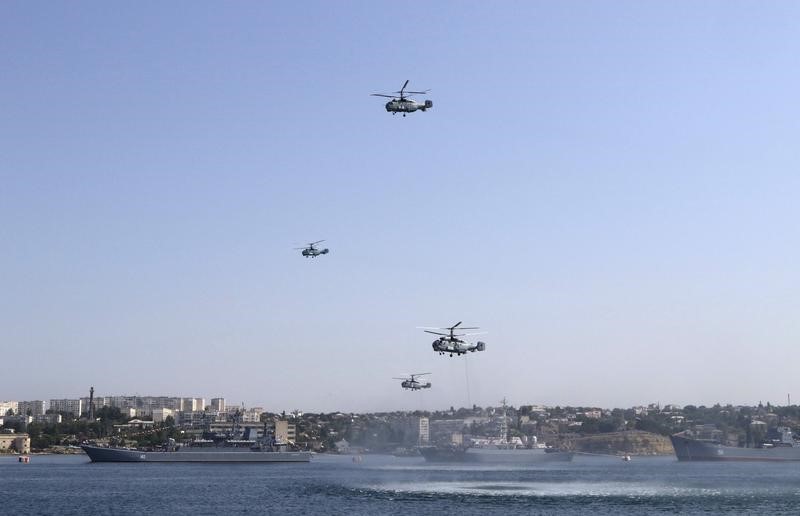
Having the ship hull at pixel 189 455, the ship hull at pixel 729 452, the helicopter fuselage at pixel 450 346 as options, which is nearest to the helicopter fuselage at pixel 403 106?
the helicopter fuselage at pixel 450 346

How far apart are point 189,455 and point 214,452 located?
4.52 m

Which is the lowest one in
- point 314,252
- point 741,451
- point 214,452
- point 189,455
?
point 189,455

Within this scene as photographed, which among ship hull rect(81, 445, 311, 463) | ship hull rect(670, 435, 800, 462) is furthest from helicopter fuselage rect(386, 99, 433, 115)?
ship hull rect(670, 435, 800, 462)

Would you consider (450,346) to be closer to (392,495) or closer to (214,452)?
(392,495)

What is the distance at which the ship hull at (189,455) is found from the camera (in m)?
178

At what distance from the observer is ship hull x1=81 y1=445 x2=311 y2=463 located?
178125mm

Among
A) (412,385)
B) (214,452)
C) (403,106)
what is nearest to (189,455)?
(214,452)

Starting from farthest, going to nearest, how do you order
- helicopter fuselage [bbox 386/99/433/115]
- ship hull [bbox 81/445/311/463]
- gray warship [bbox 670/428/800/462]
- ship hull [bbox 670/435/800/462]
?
gray warship [bbox 670/428/800/462], ship hull [bbox 670/435/800/462], ship hull [bbox 81/445/311/463], helicopter fuselage [bbox 386/99/433/115]

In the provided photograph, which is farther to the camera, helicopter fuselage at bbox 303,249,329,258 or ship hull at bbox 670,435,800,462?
ship hull at bbox 670,435,800,462

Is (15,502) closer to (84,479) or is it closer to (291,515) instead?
(291,515)

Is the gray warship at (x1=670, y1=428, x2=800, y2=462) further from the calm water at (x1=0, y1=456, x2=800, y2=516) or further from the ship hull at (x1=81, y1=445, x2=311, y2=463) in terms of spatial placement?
the ship hull at (x1=81, y1=445, x2=311, y2=463)

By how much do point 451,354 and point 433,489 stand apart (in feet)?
81.8

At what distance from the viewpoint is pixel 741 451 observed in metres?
189

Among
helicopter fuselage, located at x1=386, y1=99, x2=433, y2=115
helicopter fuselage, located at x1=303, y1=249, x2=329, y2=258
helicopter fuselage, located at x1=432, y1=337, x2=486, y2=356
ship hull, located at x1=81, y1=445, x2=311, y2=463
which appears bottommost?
ship hull, located at x1=81, y1=445, x2=311, y2=463
